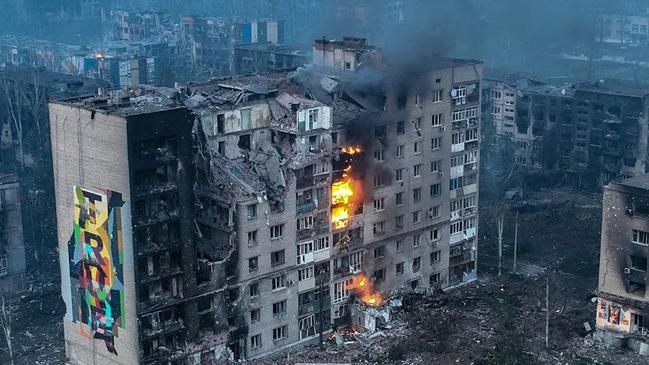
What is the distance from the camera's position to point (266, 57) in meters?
88.2

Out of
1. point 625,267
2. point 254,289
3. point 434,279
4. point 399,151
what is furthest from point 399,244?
point 625,267

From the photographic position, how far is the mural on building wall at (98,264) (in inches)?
1486

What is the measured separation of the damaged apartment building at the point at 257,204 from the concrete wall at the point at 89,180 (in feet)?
0.25

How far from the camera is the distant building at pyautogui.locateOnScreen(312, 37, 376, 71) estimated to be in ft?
158

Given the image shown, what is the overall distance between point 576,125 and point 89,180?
43.3m

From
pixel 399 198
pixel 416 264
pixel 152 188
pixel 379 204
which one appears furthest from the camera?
pixel 416 264

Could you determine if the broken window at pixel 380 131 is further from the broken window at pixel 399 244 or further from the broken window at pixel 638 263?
the broken window at pixel 638 263

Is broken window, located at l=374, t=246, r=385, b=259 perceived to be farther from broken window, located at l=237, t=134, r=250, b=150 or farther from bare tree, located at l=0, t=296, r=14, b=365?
bare tree, located at l=0, t=296, r=14, b=365

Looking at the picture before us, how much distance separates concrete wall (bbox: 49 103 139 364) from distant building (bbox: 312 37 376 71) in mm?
15164

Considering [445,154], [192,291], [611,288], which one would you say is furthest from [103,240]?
[611,288]

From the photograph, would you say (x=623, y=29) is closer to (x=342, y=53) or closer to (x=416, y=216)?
(x=342, y=53)

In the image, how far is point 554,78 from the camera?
11038cm

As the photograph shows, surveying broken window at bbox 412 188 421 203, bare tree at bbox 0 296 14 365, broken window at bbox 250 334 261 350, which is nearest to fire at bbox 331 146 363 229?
broken window at bbox 412 188 421 203

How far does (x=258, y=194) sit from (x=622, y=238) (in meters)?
16.0
